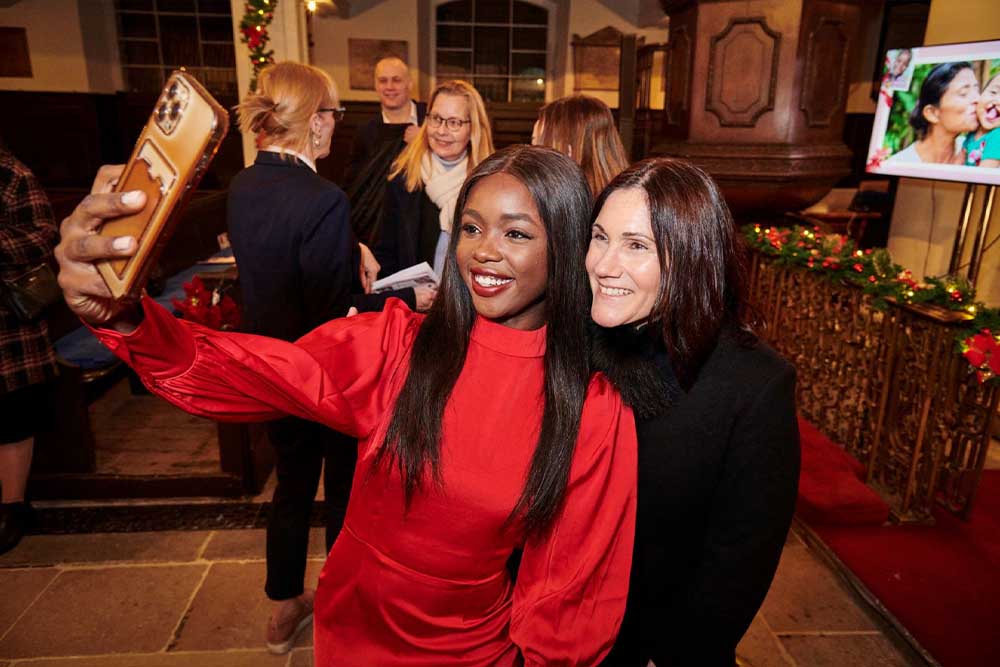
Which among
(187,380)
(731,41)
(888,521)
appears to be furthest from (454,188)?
(731,41)

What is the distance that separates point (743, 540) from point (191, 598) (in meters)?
2.29

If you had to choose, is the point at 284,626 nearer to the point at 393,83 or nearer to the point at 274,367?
the point at 274,367

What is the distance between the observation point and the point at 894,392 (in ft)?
11.1

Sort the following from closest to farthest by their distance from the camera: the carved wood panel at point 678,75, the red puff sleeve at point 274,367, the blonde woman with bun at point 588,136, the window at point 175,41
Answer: the red puff sleeve at point 274,367 → the blonde woman with bun at point 588,136 → the carved wood panel at point 678,75 → the window at point 175,41

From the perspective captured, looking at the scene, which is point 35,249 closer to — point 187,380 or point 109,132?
point 187,380

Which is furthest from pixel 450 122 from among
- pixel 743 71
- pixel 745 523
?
pixel 743 71

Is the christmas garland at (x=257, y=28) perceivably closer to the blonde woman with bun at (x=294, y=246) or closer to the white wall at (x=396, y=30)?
the white wall at (x=396, y=30)

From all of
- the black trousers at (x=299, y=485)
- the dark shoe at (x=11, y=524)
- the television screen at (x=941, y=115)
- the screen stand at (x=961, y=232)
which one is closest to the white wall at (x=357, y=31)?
the television screen at (x=941, y=115)

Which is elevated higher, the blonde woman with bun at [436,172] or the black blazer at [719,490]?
the blonde woman with bun at [436,172]

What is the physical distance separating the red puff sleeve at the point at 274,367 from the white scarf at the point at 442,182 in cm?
134

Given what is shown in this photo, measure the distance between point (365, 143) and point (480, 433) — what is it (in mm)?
3052

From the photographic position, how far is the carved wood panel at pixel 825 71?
15.0 feet

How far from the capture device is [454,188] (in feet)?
8.97

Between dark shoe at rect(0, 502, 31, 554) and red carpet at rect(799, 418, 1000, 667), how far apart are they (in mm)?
3663
